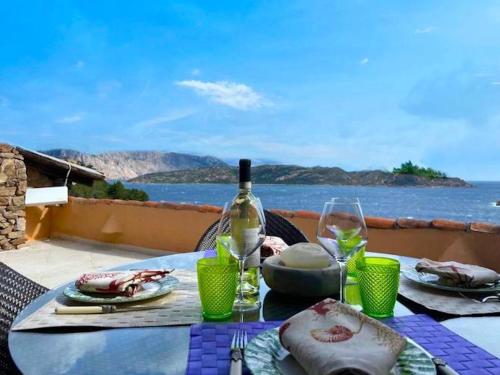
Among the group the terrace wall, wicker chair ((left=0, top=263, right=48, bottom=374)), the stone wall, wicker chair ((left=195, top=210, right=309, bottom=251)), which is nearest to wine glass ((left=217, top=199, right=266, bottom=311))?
wicker chair ((left=0, top=263, right=48, bottom=374))

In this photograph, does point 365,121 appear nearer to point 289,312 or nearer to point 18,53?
point 18,53

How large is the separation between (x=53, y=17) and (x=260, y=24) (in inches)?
564

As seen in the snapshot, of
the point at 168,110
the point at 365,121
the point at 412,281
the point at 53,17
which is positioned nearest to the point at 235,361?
the point at 412,281

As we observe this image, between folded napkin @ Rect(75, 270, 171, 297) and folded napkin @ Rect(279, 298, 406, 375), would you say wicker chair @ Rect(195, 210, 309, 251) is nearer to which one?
folded napkin @ Rect(75, 270, 171, 297)

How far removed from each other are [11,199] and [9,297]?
16.3 ft

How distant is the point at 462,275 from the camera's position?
39.6 inches

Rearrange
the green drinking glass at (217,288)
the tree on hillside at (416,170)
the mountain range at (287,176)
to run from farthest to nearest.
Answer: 1. the tree on hillside at (416,170)
2. the mountain range at (287,176)
3. the green drinking glass at (217,288)

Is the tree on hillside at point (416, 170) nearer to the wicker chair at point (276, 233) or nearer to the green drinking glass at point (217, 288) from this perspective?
the wicker chair at point (276, 233)

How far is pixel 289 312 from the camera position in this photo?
0.87 m

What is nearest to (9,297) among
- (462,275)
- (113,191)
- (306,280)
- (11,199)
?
(306,280)

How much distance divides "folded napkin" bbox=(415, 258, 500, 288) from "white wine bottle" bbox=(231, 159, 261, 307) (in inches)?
18.0

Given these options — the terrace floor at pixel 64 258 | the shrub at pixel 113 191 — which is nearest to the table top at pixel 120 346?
the terrace floor at pixel 64 258

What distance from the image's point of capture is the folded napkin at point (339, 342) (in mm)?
518

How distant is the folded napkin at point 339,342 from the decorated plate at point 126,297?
1.33 ft
